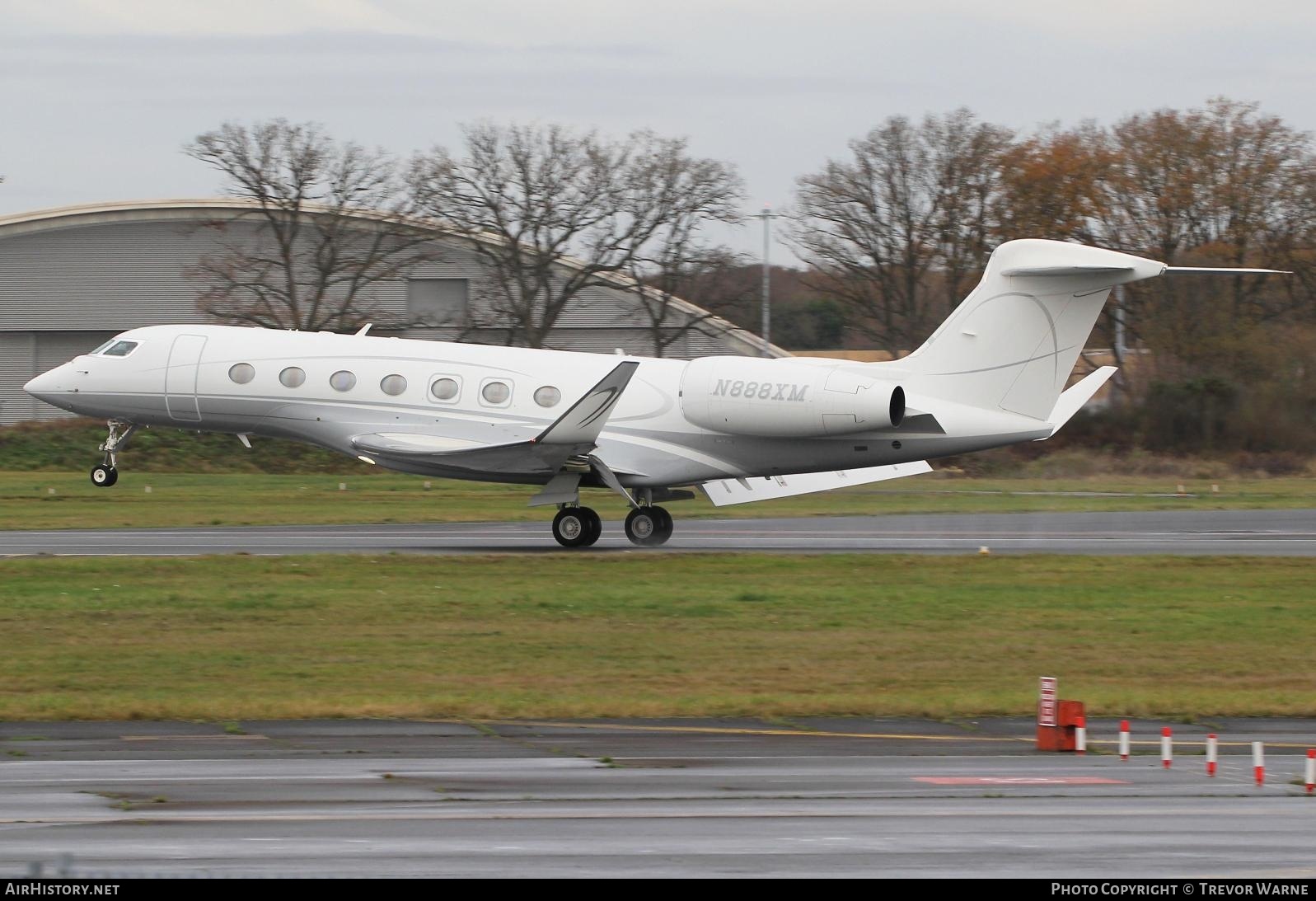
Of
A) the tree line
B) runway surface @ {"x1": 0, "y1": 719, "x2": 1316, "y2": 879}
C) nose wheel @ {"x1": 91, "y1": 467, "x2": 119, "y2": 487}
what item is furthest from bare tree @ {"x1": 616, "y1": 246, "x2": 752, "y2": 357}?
runway surface @ {"x1": 0, "y1": 719, "x2": 1316, "y2": 879}

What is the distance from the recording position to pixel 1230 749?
12523 mm

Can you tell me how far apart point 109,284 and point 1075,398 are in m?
49.0

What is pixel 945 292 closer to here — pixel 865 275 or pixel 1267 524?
pixel 865 275

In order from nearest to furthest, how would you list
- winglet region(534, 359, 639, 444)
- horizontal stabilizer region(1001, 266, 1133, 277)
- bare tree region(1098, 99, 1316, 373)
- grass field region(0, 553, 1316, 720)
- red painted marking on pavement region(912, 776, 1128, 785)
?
red painted marking on pavement region(912, 776, 1128, 785)
grass field region(0, 553, 1316, 720)
horizontal stabilizer region(1001, 266, 1133, 277)
winglet region(534, 359, 639, 444)
bare tree region(1098, 99, 1316, 373)

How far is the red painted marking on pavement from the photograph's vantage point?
10742 mm

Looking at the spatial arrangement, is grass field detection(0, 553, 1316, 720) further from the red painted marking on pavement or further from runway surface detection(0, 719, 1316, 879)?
the red painted marking on pavement

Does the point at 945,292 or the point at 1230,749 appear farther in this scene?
the point at 945,292

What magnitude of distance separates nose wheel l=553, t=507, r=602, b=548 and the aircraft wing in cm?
103

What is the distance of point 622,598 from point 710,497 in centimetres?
738

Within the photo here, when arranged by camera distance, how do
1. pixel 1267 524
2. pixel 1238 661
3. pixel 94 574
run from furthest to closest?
1. pixel 1267 524
2. pixel 94 574
3. pixel 1238 661

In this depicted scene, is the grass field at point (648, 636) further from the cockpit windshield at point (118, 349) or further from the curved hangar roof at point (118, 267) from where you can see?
the curved hangar roof at point (118, 267)

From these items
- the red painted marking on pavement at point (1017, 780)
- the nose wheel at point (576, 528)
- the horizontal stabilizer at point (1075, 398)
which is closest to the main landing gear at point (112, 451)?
the nose wheel at point (576, 528)
